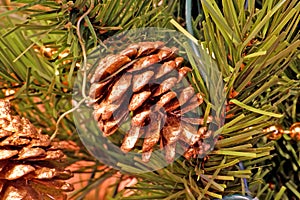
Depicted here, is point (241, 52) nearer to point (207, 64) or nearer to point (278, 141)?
point (207, 64)

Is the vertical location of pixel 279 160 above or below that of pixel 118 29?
below

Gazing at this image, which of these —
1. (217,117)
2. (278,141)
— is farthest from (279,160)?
(217,117)

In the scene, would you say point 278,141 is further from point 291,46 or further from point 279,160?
point 291,46

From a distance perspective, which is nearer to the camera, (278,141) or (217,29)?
(217,29)
